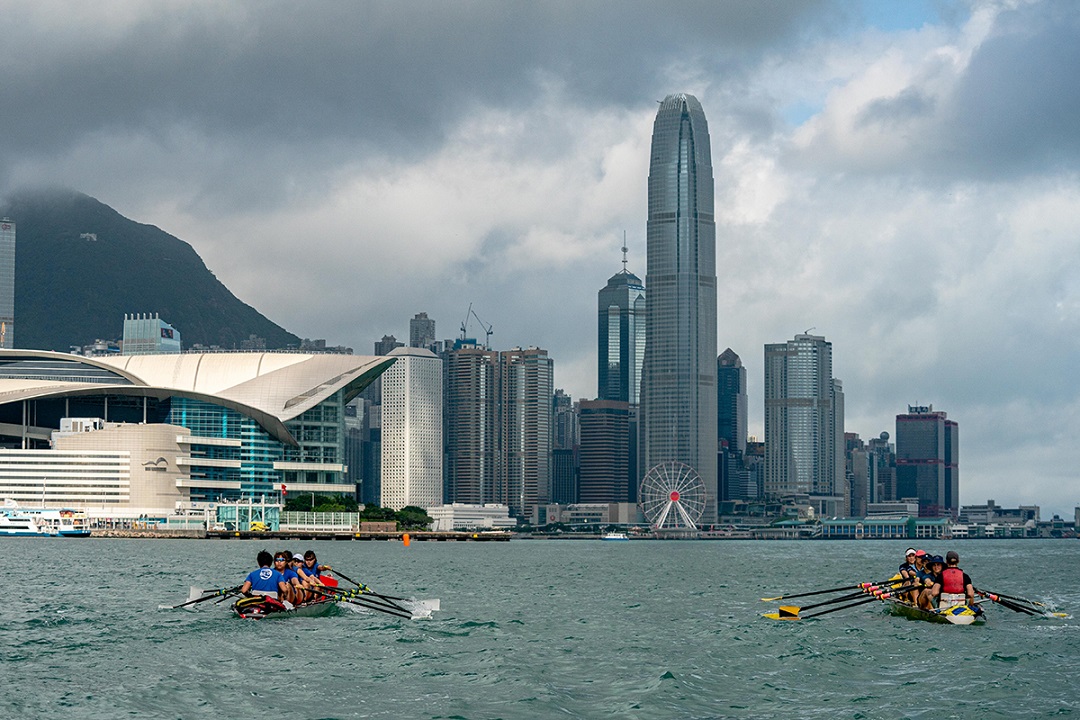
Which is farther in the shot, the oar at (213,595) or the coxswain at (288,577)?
the oar at (213,595)

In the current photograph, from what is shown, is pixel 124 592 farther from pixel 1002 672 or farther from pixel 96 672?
pixel 1002 672

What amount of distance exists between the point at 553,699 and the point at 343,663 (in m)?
6.32

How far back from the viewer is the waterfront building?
7151 inches

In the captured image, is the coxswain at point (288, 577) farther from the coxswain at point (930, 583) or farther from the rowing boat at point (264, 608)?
the coxswain at point (930, 583)

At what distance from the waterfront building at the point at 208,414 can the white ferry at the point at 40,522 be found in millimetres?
12243

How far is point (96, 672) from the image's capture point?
1197 inches

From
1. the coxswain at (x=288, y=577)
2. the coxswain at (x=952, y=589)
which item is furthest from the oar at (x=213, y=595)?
the coxswain at (x=952, y=589)

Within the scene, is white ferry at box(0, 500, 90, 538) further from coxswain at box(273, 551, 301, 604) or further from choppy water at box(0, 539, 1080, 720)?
coxswain at box(273, 551, 301, 604)

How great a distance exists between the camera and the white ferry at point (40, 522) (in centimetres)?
15612

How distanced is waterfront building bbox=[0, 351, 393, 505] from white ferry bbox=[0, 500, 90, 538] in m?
12.2

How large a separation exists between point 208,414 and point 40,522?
31.7 meters

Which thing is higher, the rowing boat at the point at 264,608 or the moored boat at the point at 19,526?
the rowing boat at the point at 264,608

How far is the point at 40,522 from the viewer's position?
522ft

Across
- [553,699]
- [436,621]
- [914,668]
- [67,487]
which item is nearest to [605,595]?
[436,621]
